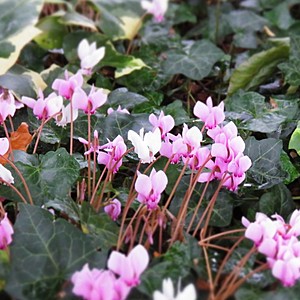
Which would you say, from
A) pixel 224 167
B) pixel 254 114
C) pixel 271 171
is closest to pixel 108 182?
pixel 224 167

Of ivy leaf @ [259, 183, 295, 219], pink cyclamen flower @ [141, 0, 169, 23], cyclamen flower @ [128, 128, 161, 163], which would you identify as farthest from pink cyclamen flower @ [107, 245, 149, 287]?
pink cyclamen flower @ [141, 0, 169, 23]

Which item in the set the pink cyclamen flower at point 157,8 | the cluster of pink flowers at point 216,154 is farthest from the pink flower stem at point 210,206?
the pink cyclamen flower at point 157,8

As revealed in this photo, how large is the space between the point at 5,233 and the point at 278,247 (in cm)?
40

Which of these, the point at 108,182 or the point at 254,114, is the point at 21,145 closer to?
the point at 108,182

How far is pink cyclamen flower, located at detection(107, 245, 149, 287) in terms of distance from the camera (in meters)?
0.84

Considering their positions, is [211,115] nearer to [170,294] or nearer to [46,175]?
[46,175]

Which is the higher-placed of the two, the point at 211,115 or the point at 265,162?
the point at 211,115

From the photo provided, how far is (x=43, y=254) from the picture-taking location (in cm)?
92

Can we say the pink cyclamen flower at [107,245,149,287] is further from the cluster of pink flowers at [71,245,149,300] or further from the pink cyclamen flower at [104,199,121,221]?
the pink cyclamen flower at [104,199,121,221]

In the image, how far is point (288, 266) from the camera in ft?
2.81

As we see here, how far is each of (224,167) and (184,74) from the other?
0.71 meters

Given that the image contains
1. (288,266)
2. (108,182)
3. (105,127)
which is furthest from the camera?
(105,127)

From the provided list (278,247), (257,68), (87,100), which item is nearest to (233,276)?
(278,247)

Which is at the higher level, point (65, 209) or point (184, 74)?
point (65, 209)
